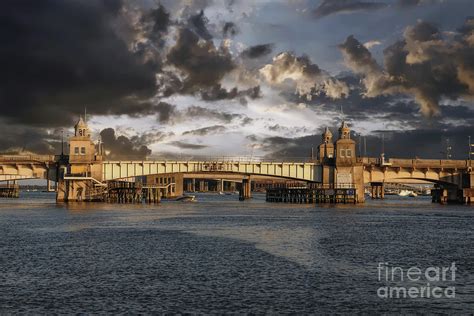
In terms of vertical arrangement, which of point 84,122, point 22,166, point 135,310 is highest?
point 84,122

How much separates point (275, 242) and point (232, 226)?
785 inches

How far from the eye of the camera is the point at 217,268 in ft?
125

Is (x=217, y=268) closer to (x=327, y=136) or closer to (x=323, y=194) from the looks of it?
(x=323, y=194)

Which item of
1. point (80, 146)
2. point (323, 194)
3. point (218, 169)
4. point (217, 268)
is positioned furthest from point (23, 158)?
point (217, 268)

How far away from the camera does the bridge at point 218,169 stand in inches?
5182

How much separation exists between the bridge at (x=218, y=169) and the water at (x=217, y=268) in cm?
6534

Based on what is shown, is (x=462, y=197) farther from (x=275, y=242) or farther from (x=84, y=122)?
(x=275, y=242)

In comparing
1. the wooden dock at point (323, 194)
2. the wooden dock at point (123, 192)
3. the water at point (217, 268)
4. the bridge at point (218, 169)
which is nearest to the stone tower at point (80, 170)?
the bridge at point (218, 169)

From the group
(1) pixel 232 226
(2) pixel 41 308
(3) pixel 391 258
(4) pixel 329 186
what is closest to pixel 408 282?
(3) pixel 391 258

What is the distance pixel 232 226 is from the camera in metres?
72.4

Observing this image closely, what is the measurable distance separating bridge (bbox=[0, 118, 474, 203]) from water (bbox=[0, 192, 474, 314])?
6534 cm

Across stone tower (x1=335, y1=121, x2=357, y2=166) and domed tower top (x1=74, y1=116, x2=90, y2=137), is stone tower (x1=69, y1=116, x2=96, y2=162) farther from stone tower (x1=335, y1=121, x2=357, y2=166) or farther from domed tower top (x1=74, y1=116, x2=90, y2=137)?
stone tower (x1=335, y1=121, x2=357, y2=166)

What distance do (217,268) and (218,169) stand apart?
9558 centimetres

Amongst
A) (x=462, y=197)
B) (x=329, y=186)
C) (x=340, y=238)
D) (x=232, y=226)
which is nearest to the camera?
(x=340, y=238)
